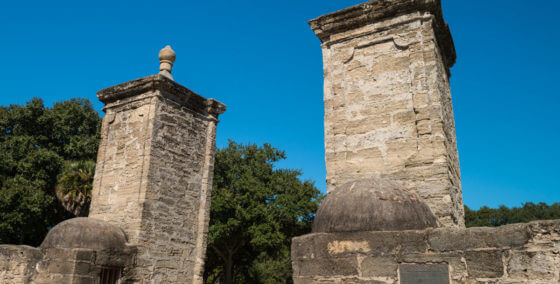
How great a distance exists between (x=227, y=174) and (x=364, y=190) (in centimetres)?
1568

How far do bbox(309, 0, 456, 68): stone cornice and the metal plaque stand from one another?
329 centimetres

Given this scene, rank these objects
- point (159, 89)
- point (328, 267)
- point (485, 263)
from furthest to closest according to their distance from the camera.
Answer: point (159, 89)
point (328, 267)
point (485, 263)

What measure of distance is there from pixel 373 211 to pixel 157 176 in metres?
5.39

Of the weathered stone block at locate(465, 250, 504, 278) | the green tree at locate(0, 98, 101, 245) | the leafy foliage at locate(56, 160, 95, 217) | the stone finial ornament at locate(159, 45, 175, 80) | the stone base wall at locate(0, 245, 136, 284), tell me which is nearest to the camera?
the weathered stone block at locate(465, 250, 504, 278)

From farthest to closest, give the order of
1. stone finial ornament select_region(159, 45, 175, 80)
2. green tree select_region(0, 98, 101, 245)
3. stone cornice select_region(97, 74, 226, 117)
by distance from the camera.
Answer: green tree select_region(0, 98, 101, 245) < stone finial ornament select_region(159, 45, 175, 80) < stone cornice select_region(97, 74, 226, 117)

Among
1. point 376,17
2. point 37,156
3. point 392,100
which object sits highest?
point 37,156

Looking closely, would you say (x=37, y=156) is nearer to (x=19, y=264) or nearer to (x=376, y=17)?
(x=19, y=264)

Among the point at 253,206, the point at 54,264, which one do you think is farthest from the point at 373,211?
the point at 253,206

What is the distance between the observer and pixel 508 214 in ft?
103

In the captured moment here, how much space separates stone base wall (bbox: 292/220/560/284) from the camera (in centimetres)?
277

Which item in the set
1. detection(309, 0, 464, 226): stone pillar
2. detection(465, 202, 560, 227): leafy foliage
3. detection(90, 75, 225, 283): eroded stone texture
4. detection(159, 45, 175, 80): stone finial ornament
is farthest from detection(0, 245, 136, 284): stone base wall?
detection(465, 202, 560, 227): leafy foliage

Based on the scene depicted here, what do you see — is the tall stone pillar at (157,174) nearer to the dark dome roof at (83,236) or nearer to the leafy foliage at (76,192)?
the dark dome roof at (83,236)

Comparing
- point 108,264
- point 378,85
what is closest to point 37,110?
point 108,264

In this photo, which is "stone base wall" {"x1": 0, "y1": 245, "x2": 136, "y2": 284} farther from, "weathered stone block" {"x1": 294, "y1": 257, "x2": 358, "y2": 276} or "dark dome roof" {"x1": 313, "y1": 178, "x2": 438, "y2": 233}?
"dark dome roof" {"x1": 313, "y1": 178, "x2": 438, "y2": 233}
